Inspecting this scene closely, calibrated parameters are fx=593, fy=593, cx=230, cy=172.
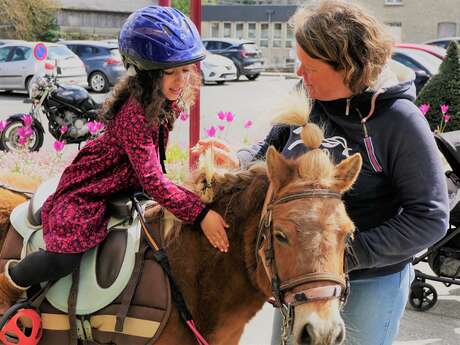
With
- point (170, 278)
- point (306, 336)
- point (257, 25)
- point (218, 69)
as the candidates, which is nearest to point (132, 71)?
point (170, 278)

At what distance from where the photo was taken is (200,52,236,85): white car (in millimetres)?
23016

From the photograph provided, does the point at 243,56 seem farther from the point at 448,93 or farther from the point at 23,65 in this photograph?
the point at 448,93

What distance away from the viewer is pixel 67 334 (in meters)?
2.50

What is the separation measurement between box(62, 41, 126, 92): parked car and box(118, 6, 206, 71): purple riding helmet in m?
17.6

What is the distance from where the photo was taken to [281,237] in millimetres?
2084

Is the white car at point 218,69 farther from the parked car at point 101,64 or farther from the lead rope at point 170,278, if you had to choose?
the lead rope at point 170,278

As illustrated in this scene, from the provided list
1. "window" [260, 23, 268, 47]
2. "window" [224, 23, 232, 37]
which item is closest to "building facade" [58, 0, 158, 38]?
"window" [224, 23, 232, 37]

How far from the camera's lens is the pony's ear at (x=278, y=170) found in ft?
7.18

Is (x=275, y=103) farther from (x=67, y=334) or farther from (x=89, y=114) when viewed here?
(x=89, y=114)

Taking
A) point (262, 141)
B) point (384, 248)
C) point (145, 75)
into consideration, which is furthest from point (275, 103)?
point (384, 248)

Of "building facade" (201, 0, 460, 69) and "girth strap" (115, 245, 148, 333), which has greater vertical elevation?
"building facade" (201, 0, 460, 69)

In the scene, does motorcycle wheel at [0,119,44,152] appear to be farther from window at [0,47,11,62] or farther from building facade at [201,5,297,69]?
building facade at [201,5,297,69]

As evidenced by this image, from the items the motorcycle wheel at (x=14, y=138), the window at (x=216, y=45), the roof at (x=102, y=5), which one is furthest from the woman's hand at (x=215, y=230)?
the roof at (x=102, y=5)

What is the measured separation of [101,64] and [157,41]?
60.8 ft
